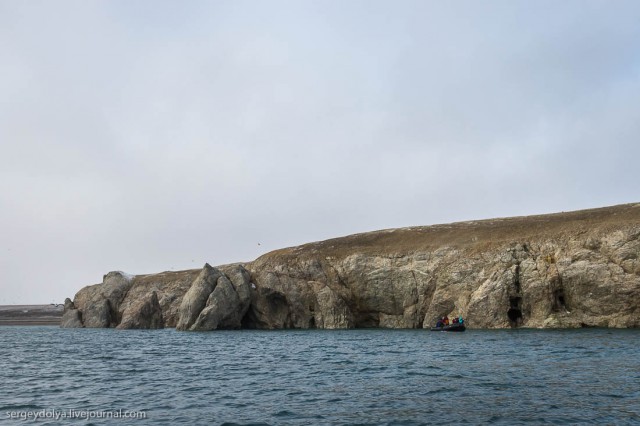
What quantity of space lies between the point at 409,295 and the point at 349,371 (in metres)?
52.7

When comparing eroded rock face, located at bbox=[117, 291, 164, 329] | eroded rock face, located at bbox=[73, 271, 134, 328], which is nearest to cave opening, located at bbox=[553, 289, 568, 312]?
eroded rock face, located at bbox=[117, 291, 164, 329]

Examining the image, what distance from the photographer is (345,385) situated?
2447cm

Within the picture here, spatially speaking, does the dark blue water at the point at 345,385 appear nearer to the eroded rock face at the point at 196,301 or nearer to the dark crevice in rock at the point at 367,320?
the eroded rock face at the point at 196,301

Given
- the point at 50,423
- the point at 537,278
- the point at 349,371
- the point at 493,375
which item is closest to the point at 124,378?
the point at 50,423

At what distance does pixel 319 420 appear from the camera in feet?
57.3

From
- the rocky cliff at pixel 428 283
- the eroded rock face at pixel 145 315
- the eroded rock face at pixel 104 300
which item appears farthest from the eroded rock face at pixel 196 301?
A: the eroded rock face at pixel 104 300

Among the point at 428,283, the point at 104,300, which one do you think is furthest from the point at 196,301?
the point at 428,283

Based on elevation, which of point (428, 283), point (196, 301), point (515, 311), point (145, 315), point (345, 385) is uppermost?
point (196, 301)

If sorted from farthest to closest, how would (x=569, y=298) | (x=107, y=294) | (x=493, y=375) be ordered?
1. (x=107, y=294)
2. (x=569, y=298)
3. (x=493, y=375)

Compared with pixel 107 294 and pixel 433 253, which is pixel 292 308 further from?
pixel 107 294

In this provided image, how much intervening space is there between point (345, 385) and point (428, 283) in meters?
57.1

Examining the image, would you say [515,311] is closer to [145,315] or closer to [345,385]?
[345,385]

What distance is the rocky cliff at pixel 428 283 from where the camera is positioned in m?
64.3

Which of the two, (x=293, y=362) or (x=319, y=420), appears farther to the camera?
(x=293, y=362)
